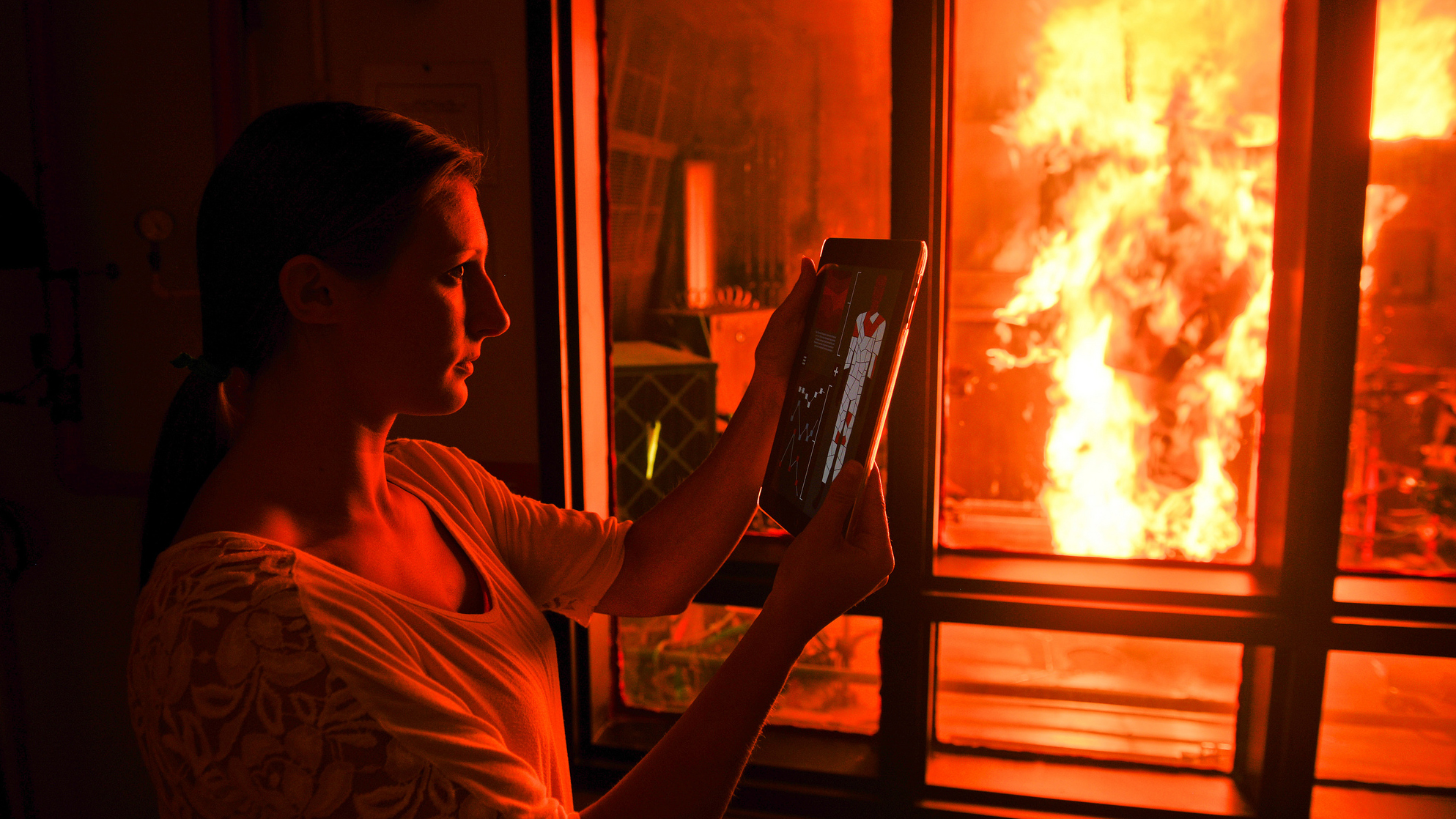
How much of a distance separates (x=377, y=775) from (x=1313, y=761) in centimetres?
148

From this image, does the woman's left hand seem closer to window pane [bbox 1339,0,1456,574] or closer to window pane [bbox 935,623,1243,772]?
window pane [bbox 935,623,1243,772]

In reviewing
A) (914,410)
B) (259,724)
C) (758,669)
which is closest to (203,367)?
(259,724)

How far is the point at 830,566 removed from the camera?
2.52 ft

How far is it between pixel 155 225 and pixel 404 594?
1.30m

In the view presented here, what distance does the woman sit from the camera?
1.90 ft

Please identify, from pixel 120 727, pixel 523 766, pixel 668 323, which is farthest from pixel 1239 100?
pixel 120 727

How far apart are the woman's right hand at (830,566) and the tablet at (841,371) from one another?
0.04 metres

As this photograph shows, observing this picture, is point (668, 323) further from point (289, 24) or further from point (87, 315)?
point (87, 315)

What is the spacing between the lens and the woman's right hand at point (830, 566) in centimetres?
76

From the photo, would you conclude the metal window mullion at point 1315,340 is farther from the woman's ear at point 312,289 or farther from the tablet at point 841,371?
the woman's ear at point 312,289

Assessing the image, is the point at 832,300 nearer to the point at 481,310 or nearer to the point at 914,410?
the point at 481,310

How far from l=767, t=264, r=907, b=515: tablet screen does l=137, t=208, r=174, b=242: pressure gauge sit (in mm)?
1377

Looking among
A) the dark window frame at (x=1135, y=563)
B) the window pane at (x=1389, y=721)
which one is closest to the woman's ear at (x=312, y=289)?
the dark window frame at (x=1135, y=563)

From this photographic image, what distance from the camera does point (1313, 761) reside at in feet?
4.46
